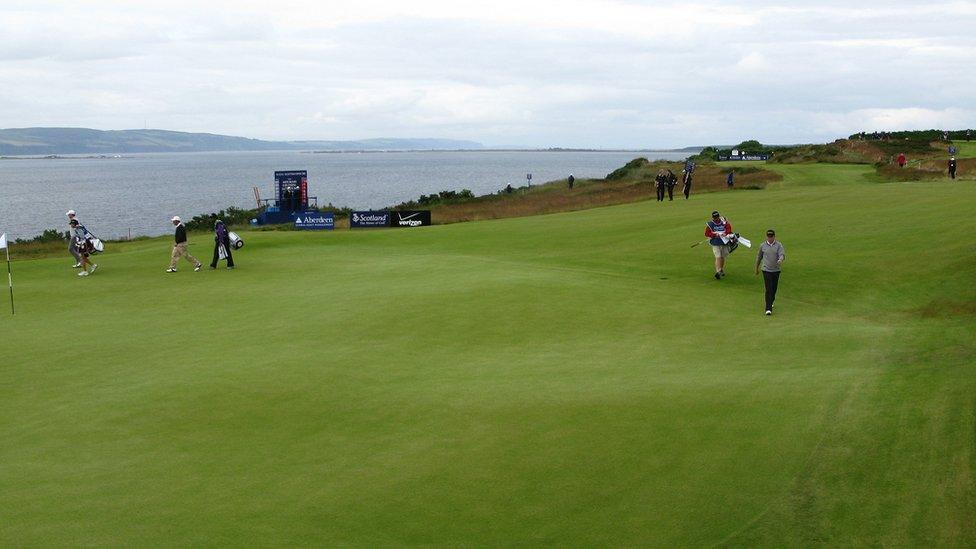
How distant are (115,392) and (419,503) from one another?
26.5ft

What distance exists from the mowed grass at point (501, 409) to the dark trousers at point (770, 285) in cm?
53

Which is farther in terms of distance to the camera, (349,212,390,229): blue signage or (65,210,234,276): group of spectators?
(349,212,390,229): blue signage

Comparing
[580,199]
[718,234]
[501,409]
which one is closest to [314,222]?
[580,199]

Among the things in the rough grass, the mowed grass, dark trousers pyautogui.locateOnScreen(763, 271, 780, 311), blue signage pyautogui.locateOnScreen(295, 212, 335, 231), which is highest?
the rough grass

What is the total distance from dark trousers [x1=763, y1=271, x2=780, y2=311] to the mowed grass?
1.75 feet

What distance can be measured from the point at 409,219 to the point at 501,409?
40.6 m

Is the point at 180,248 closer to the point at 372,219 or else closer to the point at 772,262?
the point at 772,262

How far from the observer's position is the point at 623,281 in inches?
1128

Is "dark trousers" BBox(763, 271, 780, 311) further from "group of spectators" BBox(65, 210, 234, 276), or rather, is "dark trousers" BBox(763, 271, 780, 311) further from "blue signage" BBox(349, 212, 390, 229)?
"blue signage" BBox(349, 212, 390, 229)

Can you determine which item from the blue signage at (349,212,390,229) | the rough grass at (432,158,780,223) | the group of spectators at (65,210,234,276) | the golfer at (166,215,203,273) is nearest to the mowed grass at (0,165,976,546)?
the golfer at (166,215,203,273)

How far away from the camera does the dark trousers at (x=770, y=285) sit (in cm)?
2331

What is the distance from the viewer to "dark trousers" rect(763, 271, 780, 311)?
2331 cm

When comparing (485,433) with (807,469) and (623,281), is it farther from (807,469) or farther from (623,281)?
(623,281)

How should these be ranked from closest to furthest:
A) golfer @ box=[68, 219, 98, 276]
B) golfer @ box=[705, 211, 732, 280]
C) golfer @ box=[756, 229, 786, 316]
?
golfer @ box=[756, 229, 786, 316] → golfer @ box=[705, 211, 732, 280] → golfer @ box=[68, 219, 98, 276]
